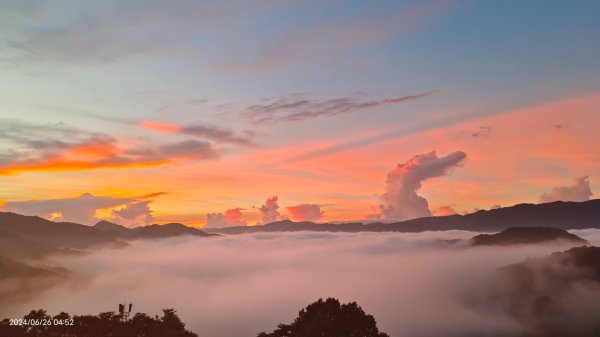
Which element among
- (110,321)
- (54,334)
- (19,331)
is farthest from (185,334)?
(19,331)

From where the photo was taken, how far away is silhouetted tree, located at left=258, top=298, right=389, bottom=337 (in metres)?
67.6

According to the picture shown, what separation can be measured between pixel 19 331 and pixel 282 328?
4090 centimetres

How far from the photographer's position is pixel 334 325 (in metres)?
67.8

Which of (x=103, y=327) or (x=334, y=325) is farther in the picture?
(x=103, y=327)

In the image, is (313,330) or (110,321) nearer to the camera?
(313,330)

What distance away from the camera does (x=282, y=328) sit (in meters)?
70.1

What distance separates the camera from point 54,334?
2788 inches

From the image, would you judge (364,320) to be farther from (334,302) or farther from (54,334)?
(54,334)

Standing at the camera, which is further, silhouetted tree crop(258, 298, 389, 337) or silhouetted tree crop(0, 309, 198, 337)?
silhouetted tree crop(0, 309, 198, 337)

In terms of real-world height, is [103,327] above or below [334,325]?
below

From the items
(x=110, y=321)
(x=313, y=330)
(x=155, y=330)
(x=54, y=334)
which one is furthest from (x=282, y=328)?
(x=54, y=334)

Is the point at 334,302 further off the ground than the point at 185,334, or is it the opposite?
the point at 334,302

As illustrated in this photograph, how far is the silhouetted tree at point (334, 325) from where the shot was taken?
67562 mm

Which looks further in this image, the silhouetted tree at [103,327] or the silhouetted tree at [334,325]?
the silhouetted tree at [103,327]
